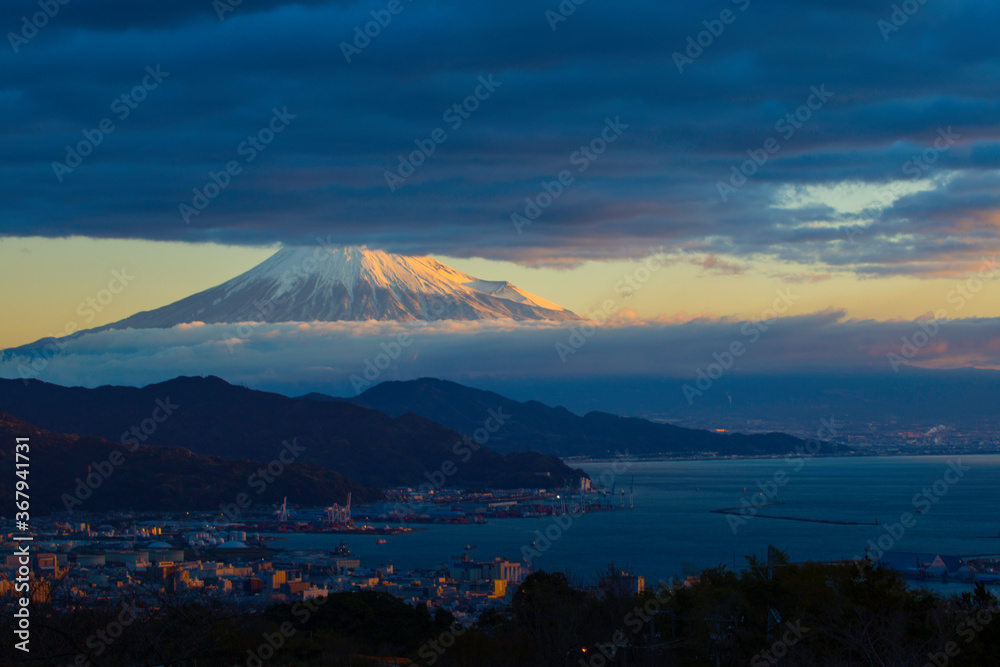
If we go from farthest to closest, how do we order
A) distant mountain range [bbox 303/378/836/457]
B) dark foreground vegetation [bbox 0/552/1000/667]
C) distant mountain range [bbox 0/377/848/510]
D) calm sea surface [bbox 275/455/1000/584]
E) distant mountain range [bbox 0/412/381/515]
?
distant mountain range [bbox 303/378/836/457] → distant mountain range [bbox 0/377/848/510] → distant mountain range [bbox 0/412/381/515] → calm sea surface [bbox 275/455/1000/584] → dark foreground vegetation [bbox 0/552/1000/667]

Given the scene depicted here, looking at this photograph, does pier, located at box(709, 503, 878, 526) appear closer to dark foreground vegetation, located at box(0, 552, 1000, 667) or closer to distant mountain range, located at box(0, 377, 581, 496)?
distant mountain range, located at box(0, 377, 581, 496)

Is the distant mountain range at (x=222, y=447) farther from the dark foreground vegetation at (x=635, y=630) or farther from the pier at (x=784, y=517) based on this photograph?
the dark foreground vegetation at (x=635, y=630)

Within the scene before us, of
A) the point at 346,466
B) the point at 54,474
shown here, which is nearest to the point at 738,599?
the point at 54,474

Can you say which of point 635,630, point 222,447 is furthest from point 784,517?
point 222,447

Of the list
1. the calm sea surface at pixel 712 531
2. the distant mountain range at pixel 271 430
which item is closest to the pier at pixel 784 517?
the calm sea surface at pixel 712 531

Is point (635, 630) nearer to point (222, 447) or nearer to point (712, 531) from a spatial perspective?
point (712, 531)

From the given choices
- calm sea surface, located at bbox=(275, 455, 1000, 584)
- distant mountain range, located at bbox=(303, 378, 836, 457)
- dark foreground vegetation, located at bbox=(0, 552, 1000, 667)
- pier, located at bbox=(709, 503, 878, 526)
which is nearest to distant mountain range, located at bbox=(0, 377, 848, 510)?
calm sea surface, located at bbox=(275, 455, 1000, 584)

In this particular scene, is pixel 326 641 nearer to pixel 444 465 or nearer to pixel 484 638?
pixel 484 638

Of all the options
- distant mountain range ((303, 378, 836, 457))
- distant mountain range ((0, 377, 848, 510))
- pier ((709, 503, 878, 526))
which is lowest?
pier ((709, 503, 878, 526))
